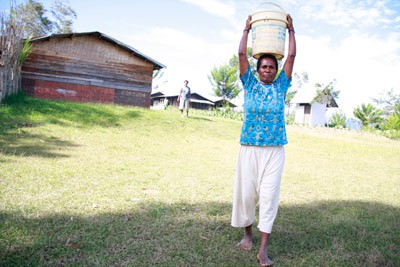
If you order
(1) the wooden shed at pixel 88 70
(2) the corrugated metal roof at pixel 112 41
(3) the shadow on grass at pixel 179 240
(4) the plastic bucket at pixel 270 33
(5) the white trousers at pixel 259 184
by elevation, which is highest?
(2) the corrugated metal roof at pixel 112 41

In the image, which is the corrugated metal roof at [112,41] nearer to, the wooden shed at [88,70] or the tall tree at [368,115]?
the wooden shed at [88,70]

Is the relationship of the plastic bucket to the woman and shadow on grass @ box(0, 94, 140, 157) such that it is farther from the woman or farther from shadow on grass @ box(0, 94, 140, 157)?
shadow on grass @ box(0, 94, 140, 157)

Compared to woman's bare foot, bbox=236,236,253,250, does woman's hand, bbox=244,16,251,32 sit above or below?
above

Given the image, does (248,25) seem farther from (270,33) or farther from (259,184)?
(259,184)

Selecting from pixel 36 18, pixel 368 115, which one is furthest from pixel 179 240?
pixel 36 18

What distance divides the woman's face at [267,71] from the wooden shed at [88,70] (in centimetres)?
1566

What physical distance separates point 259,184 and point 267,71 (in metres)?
1.03

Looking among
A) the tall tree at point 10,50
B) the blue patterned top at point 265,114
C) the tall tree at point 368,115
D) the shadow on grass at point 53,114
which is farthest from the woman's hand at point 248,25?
the tall tree at point 368,115

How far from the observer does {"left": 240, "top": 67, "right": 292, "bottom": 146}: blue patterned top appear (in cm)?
271

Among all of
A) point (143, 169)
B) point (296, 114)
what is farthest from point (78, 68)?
point (296, 114)

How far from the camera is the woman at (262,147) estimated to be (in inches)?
104

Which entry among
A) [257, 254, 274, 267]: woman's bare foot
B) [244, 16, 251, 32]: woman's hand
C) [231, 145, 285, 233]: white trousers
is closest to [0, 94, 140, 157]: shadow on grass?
[231, 145, 285, 233]: white trousers

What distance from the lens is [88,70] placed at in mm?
17125

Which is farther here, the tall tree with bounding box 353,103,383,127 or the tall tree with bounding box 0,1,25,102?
the tall tree with bounding box 353,103,383,127
